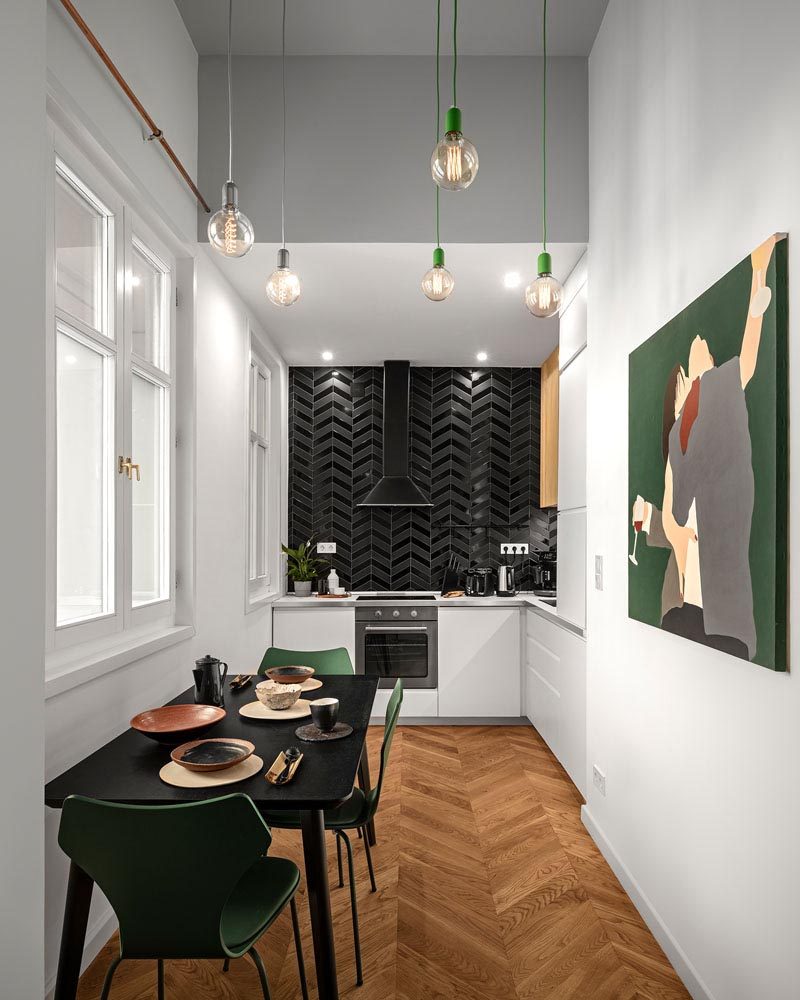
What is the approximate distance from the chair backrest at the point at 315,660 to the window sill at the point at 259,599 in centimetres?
88

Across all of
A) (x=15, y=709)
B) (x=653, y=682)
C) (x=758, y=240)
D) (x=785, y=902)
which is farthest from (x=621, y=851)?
(x=15, y=709)

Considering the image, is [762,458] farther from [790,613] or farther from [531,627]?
[531,627]

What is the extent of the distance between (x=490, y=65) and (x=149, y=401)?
2211mm

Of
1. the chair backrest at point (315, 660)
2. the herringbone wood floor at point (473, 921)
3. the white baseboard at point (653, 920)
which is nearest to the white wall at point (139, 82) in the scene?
the chair backrest at point (315, 660)

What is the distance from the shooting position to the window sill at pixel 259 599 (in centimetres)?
411

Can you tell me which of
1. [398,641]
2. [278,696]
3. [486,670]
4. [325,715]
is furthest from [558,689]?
[325,715]

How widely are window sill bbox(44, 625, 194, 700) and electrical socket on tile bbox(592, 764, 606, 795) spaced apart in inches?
71.6

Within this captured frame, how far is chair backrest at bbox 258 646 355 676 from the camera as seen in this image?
318 centimetres

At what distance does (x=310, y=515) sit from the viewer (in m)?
5.67

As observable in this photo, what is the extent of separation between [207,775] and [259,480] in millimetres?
3316

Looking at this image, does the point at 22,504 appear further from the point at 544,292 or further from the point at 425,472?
the point at 425,472

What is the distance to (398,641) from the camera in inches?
195

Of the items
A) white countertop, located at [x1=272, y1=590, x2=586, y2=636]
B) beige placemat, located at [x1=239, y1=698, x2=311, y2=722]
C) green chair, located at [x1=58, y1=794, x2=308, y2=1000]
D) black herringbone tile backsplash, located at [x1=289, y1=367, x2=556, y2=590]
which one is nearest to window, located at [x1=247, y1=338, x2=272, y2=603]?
white countertop, located at [x1=272, y1=590, x2=586, y2=636]

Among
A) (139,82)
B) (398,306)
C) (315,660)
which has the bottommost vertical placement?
(315,660)
